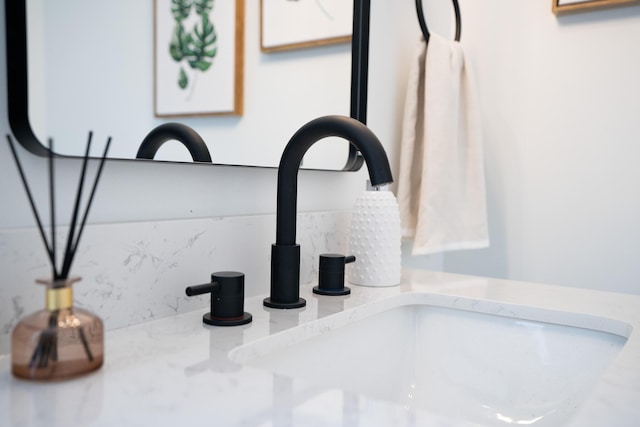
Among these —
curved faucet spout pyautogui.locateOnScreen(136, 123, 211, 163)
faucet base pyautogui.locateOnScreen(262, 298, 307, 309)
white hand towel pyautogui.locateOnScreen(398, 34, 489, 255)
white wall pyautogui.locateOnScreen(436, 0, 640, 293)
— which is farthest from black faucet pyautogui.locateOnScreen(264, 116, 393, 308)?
white wall pyautogui.locateOnScreen(436, 0, 640, 293)

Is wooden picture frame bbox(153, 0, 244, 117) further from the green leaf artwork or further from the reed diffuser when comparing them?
the reed diffuser

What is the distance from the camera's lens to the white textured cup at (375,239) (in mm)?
879

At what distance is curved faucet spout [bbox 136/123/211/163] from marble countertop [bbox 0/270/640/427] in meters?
0.21

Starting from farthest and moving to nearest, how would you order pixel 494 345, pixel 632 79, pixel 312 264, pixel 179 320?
1. pixel 632 79
2. pixel 312 264
3. pixel 494 345
4. pixel 179 320

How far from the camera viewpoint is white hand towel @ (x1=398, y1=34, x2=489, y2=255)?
117cm

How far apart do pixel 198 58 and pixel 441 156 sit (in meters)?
0.63

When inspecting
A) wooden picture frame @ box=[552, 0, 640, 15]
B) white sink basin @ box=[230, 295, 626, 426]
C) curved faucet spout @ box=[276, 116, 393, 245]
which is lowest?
white sink basin @ box=[230, 295, 626, 426]

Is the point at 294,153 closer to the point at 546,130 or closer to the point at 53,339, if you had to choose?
the point at 53,339

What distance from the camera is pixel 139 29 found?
2.10 feet

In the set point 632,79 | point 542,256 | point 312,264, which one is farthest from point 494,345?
point 632,79

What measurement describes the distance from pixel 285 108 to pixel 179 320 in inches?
15.3

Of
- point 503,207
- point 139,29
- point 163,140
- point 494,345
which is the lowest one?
point 494,345

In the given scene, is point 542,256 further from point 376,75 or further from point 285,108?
point 285,108

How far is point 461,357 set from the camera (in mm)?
806
